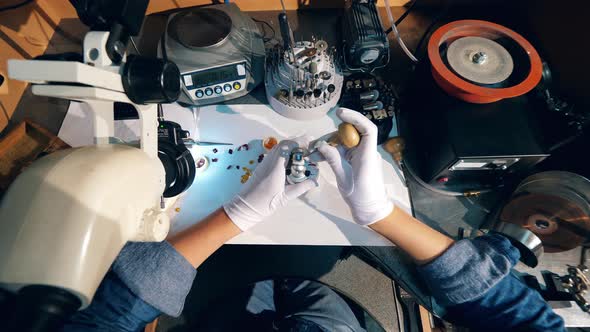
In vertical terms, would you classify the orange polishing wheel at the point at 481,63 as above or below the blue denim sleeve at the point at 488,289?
above

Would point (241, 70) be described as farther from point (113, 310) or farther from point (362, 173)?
point (113, 310)

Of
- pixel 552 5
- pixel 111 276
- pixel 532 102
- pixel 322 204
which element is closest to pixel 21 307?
pixel 111 276

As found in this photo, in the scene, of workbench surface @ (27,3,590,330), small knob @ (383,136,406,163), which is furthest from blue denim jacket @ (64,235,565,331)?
small knob @ (383,136,406,163)

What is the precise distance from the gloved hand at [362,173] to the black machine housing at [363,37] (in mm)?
292

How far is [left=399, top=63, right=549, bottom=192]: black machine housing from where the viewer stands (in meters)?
0.81

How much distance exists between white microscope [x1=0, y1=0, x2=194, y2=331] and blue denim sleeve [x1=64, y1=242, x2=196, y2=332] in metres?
0.18

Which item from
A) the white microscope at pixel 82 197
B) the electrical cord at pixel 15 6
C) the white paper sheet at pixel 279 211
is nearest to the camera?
the white microscope at pixel 82 197

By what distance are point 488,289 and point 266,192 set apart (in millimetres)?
606

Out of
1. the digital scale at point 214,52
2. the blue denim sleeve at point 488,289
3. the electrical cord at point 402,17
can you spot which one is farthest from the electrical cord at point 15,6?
the blue denim sleeve at point 488,289

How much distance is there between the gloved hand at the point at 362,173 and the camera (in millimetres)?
832

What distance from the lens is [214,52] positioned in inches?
38.6

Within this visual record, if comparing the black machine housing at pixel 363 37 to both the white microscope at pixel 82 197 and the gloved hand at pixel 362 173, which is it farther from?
the white microscope at pixel 82 197

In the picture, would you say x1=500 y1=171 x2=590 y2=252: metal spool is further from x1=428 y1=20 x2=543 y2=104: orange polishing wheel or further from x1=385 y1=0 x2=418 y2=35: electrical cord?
x1=385 y1=0 x2=418 y2=35: electrical cord

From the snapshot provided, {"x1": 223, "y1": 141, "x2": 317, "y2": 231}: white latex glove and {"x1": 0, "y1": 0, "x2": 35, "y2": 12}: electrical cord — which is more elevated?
{"x1": 0, "y1": 0, "x2": 35, "y2": 12}: electrical cord
